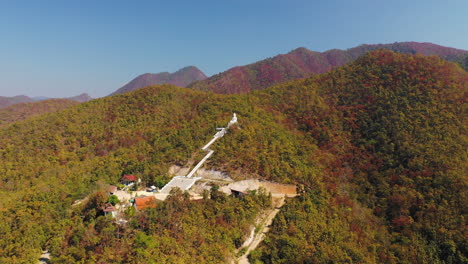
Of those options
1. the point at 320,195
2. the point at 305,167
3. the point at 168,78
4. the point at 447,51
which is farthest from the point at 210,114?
the point at 168,78

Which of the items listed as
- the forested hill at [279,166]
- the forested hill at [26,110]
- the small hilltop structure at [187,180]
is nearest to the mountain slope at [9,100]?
the forested hill at [26,110]

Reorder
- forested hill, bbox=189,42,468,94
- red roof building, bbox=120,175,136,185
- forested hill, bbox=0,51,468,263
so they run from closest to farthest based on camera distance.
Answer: forested hill, bbox=0,51,468,263 < red roof building, bbox=120,175,136,185 < forested hill, bbox=189,42,468,94

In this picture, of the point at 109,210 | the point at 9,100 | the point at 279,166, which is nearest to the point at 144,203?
the point at 109,210

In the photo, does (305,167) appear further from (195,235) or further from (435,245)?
(195,235)

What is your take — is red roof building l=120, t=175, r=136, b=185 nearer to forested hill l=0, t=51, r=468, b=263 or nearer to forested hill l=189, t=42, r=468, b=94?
forested hill l=0, t=51, r=468, b=263

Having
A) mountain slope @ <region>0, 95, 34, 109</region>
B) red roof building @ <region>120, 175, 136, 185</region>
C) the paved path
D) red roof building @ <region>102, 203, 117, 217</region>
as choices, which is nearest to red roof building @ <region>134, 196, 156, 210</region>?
red roof building @ <region>102, 203, 117, 217</region>

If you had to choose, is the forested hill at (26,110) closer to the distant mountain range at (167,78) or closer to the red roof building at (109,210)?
the red roof building at (109,210)
